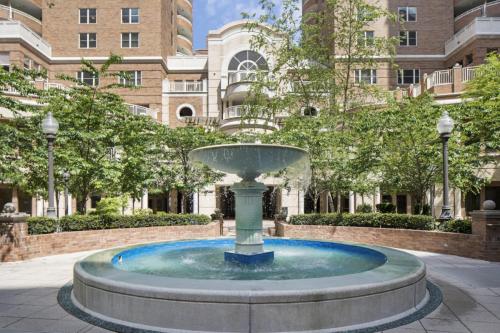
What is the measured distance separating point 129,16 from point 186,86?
27.8 feet

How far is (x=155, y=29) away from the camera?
3850 centimetres

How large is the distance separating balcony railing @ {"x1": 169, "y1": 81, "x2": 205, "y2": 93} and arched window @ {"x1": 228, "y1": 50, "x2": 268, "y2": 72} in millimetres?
3375

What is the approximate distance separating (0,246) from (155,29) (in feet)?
101

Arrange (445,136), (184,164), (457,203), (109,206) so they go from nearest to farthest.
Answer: (445,136)
(109,206)
(184,164)
(457,203)

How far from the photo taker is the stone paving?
5.70 metres

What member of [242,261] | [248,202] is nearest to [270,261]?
[242,261]

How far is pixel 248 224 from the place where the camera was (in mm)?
9383

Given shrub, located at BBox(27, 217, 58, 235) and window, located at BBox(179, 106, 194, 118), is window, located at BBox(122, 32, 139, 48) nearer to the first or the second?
window, located at BBox(179, 106, 194, 118)

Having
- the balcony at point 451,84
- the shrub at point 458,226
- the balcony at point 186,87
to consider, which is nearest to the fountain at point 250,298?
the shrub at point 458,226

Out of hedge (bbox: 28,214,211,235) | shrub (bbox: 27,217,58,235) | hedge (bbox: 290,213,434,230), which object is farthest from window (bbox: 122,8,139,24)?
shrub (bbox: 27,217,58,235)

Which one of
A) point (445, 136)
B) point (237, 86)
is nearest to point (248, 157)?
point (445, 136)

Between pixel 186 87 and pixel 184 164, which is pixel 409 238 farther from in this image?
pixel 186 87

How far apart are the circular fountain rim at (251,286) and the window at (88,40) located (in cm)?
3671

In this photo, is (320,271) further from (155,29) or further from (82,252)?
(155,29)
